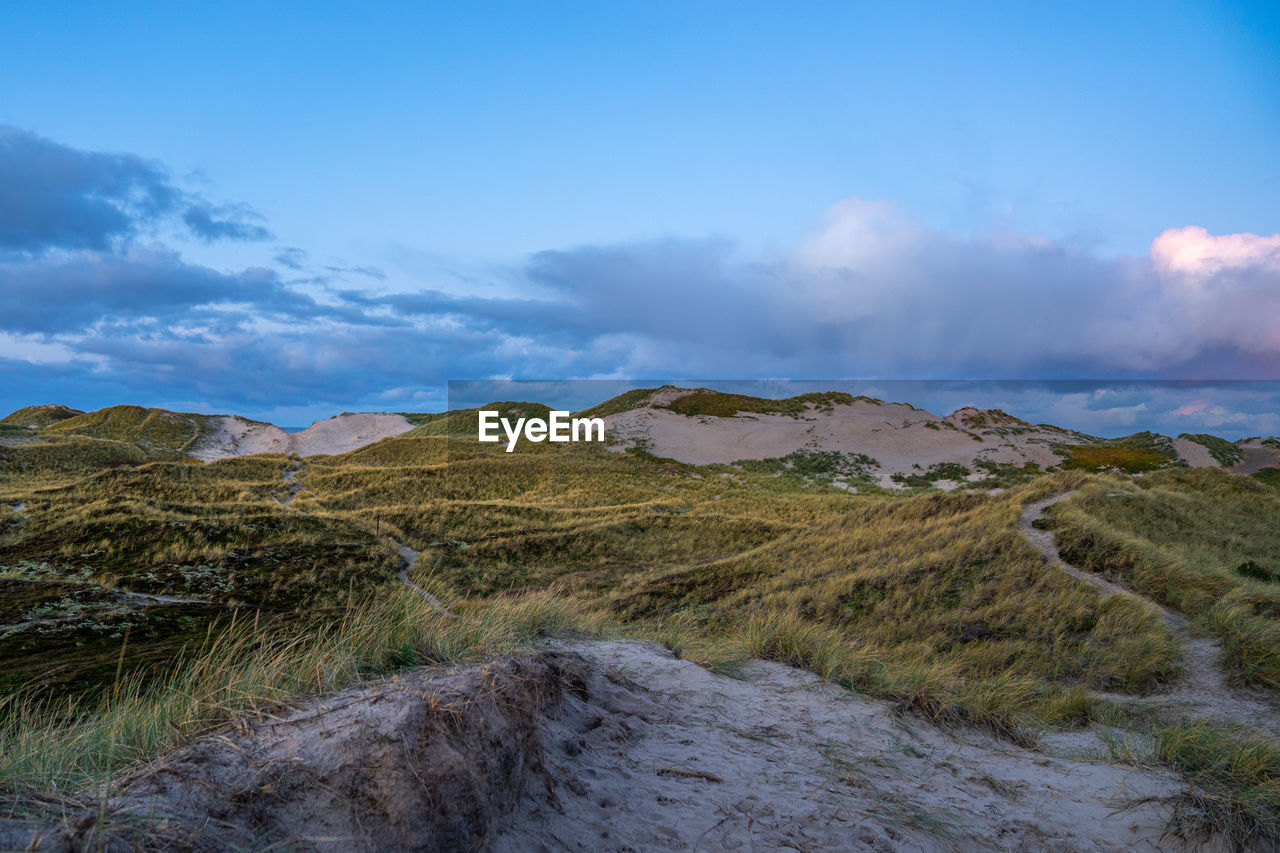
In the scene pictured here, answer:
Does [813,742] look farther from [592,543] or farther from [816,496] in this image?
[816,496]

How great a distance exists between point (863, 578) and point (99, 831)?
11910 millimetres

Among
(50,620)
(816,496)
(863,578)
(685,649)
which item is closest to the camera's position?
(685,649)

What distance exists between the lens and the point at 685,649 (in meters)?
6.60

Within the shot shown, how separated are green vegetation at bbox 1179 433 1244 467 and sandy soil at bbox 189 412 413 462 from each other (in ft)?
218

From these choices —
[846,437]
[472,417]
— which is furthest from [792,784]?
[472,417]

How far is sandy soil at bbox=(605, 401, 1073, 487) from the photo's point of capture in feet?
144

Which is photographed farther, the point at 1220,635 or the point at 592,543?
the point at 592,543

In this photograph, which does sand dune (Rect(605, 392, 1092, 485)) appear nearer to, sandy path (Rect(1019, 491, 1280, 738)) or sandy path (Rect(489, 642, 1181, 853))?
sandy path (Rect(1019, 491, 1280, 738))

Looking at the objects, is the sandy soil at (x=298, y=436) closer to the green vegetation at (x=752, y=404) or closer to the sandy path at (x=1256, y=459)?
the green vegetation at (x=752, y=404)

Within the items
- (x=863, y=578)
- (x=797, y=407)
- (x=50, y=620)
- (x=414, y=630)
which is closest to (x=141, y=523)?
(x=50, y=620)

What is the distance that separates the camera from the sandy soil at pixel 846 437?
4381cm

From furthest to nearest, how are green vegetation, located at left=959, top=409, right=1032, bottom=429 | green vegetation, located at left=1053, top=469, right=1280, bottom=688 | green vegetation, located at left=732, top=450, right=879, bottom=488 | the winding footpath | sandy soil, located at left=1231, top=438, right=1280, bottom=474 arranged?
green vegetation, located at left=959, top=409, right=1032, bottom=429 → green vegetation, located at left=732, top=450, right=879, bottom=488 → sandy soil, located at left=1231, top=438, right=1280, bottom=474 → the winding footpath → green vegetation, located at left=1053, top=469, right=1280, bottom=688

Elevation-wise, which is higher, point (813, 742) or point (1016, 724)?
point (813, 742)

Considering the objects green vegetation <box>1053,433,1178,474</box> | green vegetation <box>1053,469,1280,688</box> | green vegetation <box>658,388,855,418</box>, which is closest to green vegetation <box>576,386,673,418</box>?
green vegetation <box>658,388,855,418</box>
